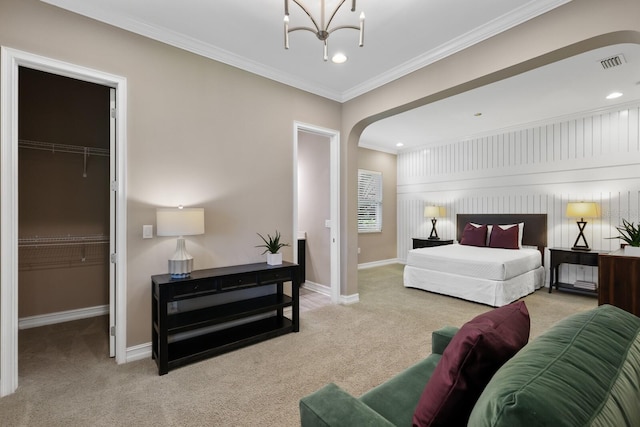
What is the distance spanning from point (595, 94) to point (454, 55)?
2.76m

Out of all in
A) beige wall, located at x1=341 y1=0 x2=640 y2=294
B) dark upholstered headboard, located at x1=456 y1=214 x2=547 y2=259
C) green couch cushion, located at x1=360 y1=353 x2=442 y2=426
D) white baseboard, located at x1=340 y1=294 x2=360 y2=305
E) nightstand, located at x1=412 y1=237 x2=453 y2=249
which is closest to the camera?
green couch cushion, located at x1=360 y1=353 x2=442 y2=426

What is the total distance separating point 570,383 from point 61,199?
15.0ft

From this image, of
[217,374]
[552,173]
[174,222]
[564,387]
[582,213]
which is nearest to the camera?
[564,387]

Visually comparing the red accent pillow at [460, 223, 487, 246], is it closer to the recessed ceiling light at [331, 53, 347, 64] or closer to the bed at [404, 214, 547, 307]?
the bed at [404, 214, 547, 307]

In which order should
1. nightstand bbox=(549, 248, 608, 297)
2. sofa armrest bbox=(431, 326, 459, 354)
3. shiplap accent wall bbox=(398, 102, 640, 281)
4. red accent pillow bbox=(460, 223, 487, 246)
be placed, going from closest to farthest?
sofa armrest bbox=(431, 326, 459, 354)
nightstand bbox=(549, 248, 608, 297)
shiplap accent wall bbox=(398, 102, 640, 281)
red accent pillow bbox=(460, 223, 487, 246)

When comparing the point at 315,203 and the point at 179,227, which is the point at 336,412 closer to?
the point at 179,227

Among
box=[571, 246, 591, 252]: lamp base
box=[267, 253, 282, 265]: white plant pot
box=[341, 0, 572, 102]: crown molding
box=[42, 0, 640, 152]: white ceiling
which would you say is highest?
box=[42, 0, 640, 152]: white ceiling

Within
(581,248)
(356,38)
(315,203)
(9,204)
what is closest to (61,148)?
(9,204)

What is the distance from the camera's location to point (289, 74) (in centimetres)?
358

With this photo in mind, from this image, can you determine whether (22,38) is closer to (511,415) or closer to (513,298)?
(511,415)

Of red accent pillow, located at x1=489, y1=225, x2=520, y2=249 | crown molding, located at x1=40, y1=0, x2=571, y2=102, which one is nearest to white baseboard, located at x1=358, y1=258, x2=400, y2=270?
red accent pillow, located at x1=489, y1=225, x2=520, y2=249

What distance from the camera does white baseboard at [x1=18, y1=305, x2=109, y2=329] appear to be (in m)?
3.25

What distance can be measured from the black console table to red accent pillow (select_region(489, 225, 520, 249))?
393 cm

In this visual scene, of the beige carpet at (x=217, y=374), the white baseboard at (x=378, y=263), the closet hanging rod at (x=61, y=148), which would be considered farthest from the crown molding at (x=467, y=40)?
the white baseboard at (x=378, y=263)
